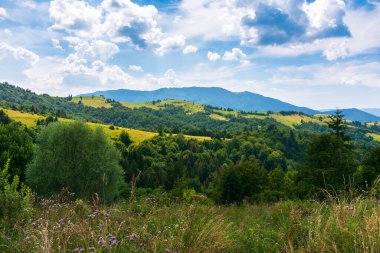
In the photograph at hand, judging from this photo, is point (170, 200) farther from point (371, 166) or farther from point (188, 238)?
point (371, 166)

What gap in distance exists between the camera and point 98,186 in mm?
40594

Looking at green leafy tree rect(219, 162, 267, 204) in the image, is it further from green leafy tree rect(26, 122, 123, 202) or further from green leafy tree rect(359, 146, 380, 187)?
green leafy tree rect(26, 122, 123, 202)

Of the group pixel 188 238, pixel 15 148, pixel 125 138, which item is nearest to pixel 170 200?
pixel 188 238

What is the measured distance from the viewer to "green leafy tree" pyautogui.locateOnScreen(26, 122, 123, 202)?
3906cm

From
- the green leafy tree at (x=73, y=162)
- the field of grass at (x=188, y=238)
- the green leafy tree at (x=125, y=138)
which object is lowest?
the green leafy tree at (x=125, y=138)

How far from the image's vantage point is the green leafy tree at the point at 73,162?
3906cm

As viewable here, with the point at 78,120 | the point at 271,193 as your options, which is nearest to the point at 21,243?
the point at 78,120

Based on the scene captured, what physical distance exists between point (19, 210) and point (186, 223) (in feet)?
12.9

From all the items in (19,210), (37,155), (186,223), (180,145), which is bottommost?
(180,145)

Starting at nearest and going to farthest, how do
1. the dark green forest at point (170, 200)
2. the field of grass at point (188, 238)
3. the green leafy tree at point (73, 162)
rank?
the field of grass at point (188, 238) → the dark green forest at point (170, 200) → the green leafy tree at point (73, 162)

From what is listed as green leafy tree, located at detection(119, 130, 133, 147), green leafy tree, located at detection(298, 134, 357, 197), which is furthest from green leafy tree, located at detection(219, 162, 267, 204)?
green leafy tree, located at detection(119, 130, 133, 147)

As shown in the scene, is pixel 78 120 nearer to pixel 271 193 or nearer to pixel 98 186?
pixel 98 186

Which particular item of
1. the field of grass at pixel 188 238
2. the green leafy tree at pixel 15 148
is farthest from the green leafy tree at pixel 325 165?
the green leafy tree at pixel 15 148

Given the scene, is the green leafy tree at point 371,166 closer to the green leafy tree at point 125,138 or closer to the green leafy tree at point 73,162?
the green leafy tree at point 73,162
